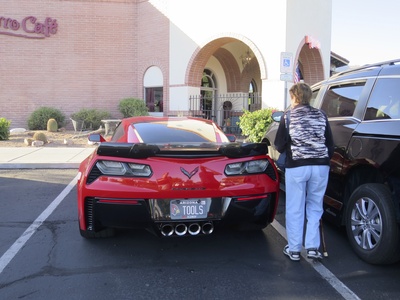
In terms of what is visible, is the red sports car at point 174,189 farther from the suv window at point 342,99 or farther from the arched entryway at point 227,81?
the arched entryway at point 227,81

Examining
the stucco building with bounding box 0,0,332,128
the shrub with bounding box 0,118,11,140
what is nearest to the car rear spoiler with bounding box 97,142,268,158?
the shrub with bounding box 0,118,11,140

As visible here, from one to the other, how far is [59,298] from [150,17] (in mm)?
16173

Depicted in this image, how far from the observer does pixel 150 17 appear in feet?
57.5

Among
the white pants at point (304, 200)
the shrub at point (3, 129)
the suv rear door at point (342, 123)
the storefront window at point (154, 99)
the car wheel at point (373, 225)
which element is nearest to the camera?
the car wheel at point (373, 225)

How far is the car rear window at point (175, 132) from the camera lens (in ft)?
15.4

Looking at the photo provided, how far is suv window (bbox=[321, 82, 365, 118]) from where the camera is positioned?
4.38 meters

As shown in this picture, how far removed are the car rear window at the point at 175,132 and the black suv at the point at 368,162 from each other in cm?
159

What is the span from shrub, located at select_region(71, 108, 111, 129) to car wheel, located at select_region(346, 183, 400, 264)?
13966 millimetres

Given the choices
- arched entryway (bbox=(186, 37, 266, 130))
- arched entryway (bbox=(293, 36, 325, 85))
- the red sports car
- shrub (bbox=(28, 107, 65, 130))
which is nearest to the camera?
the red sports car

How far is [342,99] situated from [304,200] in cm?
157

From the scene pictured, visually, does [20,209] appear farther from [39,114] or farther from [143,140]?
[39,114]

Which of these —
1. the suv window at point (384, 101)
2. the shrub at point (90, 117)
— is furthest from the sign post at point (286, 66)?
the shrub at point (90, 117)

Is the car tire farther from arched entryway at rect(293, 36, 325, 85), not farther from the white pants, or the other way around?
arched entryway at rect(293, 36, 325, 85)

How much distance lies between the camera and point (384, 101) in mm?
3861
